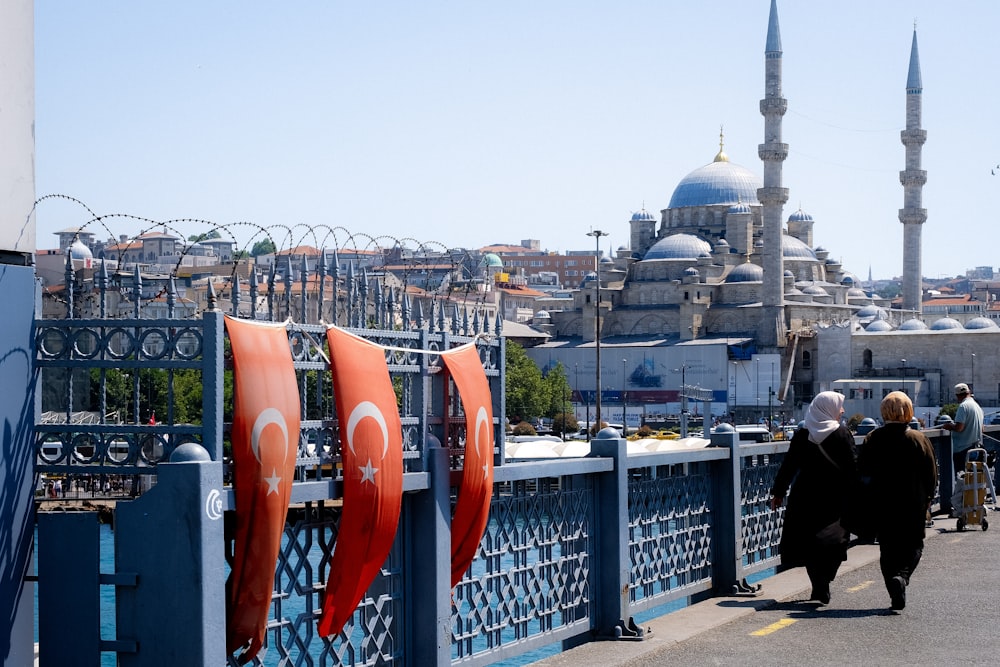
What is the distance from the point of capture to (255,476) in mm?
3574

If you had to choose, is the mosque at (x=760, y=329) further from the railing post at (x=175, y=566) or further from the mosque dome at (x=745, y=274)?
the railing post at (x=175, y=566)

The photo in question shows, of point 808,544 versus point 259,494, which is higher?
point 259,494

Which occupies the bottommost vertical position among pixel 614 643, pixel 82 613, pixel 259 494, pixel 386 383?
pixel 614 643

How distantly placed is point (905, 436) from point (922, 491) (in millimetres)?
273

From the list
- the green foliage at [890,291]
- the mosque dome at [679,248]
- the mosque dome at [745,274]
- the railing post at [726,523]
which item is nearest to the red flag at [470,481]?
the railing post at [726,523]

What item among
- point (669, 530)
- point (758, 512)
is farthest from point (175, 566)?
point (758, 512)

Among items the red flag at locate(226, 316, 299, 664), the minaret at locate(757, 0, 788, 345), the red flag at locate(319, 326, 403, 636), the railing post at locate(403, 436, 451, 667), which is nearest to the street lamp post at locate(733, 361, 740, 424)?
the minaret at locate(757, 0, 788, 345)

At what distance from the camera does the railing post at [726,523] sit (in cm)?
684

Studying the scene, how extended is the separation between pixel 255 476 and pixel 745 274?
60.6 meters

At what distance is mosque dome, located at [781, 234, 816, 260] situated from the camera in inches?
2719

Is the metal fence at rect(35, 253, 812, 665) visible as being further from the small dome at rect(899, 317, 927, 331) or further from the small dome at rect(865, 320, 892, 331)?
the small dome at rect(899, 317, 927, 331)

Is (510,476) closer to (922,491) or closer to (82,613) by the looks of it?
(82,613)

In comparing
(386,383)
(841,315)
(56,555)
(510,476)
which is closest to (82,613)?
(56,555)

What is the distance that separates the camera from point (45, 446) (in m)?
3.72
